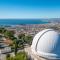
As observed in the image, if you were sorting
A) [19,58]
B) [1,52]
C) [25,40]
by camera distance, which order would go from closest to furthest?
[19,58] → [1,52] → [25,40]

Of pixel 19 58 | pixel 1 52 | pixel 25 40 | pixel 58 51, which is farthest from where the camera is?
pixel 25 40

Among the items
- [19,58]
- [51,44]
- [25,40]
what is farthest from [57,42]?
[25,40]

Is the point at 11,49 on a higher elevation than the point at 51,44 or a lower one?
lower

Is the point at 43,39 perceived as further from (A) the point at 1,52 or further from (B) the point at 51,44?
(A) the point at 1,52

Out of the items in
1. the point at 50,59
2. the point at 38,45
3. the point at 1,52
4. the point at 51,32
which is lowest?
the point at 1,52

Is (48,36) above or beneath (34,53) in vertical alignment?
above

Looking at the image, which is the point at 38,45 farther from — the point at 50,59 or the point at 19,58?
the point at 19,58

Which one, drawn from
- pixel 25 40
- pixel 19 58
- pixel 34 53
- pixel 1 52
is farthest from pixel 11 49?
pixel 34 53

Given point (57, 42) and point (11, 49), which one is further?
point (11, 49)

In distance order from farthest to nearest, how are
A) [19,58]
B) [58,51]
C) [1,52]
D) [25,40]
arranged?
[25,40], [1,52], [19,58], [58,51]
